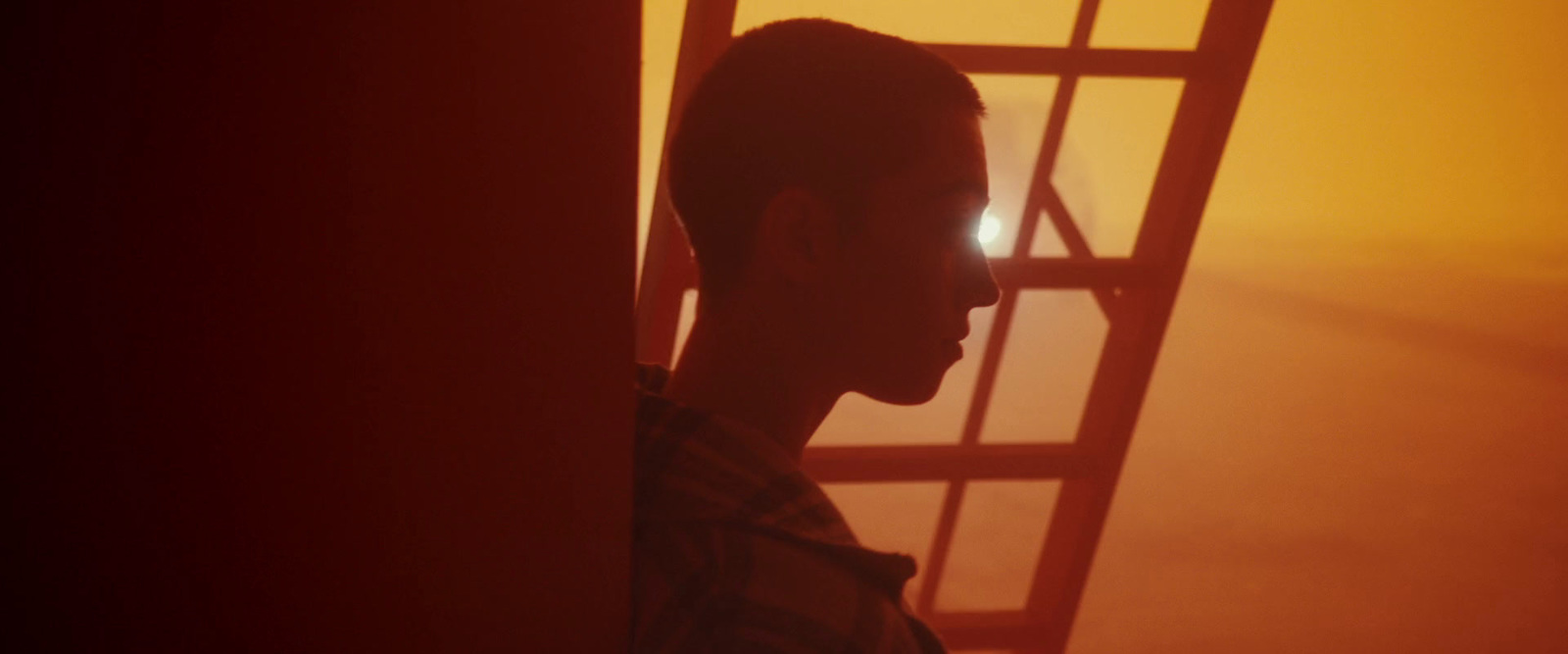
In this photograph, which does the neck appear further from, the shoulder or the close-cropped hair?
the shoulder

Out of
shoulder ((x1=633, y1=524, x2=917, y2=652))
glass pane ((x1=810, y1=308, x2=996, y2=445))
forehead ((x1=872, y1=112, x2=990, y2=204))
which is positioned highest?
forehead ((x1=872, y1=112, x2=990, y2=204))

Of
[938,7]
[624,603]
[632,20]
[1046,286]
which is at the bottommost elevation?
[624,603]

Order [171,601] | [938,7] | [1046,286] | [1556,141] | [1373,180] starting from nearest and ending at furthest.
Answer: [171,601], [1046,286], [938,7], [1556,141], [1373,180]

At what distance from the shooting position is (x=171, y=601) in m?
0.43

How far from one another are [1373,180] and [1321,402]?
295 cm

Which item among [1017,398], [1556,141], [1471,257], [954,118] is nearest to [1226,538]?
[1017,398]

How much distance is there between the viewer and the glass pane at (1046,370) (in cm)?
528

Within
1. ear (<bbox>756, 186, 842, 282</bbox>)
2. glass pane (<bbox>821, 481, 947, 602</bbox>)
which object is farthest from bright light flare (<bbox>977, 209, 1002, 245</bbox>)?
glass pane (<bbox>821, 481, 947, 602</bbox>)

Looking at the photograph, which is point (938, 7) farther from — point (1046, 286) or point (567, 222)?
point (567, 222)

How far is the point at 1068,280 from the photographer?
1.72m

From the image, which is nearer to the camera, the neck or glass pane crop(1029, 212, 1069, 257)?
the neck

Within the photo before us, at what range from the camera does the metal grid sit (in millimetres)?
1582

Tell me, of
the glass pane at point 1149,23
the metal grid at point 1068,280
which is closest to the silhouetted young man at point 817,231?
the metal grid at point 1068,280

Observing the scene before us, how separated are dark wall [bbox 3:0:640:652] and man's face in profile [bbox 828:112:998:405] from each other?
0.99 feet
